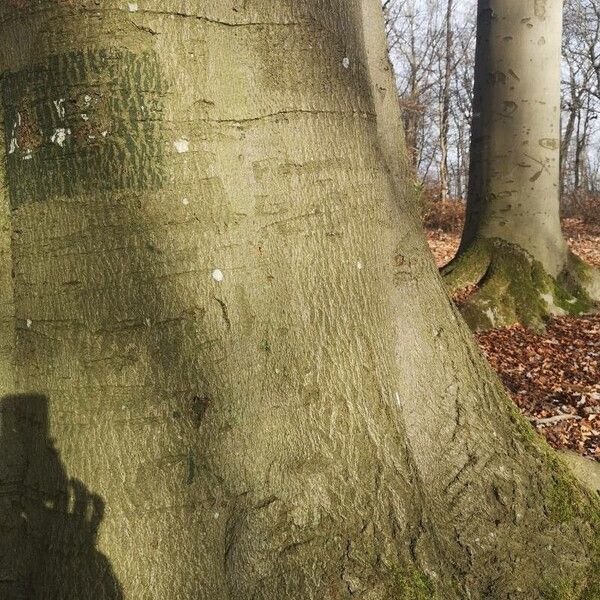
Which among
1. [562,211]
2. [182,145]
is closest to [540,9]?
[182,145]

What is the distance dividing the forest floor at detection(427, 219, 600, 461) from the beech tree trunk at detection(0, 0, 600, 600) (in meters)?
1.96

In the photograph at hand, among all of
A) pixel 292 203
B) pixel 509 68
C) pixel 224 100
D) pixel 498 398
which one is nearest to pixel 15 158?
pixel 224 100

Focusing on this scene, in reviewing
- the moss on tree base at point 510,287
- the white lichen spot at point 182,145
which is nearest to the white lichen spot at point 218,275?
the white lichen spot at point 182,145

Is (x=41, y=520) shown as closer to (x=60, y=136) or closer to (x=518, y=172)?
(x=60, y=136)

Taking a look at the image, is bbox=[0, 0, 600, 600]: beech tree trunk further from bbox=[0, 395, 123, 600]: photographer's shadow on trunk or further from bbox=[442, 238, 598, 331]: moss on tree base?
bbox=[442, 238, 598, 331]: moss on tree base

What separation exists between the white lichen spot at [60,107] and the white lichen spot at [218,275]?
0.60 meters

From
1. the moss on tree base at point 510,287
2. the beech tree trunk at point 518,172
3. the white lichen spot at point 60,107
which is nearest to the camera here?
the white lichen spot at point 60,107

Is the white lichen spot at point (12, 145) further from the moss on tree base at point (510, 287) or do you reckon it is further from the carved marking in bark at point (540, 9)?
the carved marking in bark at point (540, 9)

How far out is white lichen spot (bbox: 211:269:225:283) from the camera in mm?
1836

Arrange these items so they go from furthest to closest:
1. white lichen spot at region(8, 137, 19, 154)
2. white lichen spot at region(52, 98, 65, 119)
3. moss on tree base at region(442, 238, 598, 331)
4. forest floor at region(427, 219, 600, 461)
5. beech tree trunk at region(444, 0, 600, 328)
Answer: beech tree trunk at region(444, 0, 600, 328) → moss on tree base at region(442, 238, 598, 331) → forest floor at region(427, 219, 600, 461) → white lichen spot at region(8, 137, 19, 154) → white lichen spot at region(52, 98, 65, 119)

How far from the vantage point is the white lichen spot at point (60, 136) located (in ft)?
5.90

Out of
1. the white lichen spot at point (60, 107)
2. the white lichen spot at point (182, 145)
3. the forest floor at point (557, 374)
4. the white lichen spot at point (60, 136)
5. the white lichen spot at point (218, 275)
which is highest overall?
the white lichen spot at point (60, 107)

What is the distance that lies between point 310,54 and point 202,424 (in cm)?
115

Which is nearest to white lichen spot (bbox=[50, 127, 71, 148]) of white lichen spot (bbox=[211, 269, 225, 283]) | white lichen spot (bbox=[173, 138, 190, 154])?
white lichen spot (bbox=[173, 138, 190, 154])
